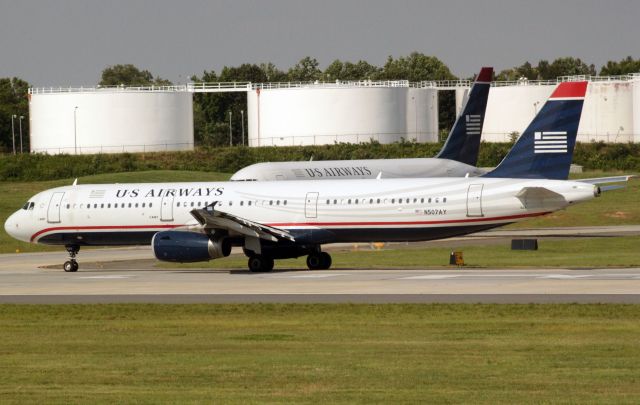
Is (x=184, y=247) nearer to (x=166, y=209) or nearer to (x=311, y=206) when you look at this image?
(x=166, y=209)

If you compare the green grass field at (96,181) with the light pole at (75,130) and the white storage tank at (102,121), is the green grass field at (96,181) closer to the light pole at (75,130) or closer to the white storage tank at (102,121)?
the light pole at (75,130)

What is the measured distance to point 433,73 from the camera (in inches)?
7338

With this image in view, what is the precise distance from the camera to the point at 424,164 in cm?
6172

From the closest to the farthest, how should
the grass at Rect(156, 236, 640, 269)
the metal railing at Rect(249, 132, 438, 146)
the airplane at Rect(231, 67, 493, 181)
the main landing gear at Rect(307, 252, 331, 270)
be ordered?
the main landing gear at Rect(307, 252, 331, 270)
the grass at Rect(156, 236, 640, 269)
the airplane at Rect(231, 67, 493, 181)
the metal railing at Rect(249, 132, 438, 146)

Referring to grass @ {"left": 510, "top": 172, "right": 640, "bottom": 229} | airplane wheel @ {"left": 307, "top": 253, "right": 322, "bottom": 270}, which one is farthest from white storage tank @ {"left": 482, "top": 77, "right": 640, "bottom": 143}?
airplane wheel @ {"left": 307, "top": 253, "right": 322, "bottom": 270}

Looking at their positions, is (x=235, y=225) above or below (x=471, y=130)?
below

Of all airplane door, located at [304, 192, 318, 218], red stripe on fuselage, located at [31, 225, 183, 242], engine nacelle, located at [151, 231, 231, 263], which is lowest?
engine nacelle, located at [151, 231, 231, 263]

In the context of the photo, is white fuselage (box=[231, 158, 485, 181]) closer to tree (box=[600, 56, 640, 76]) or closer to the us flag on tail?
the us flag on tail

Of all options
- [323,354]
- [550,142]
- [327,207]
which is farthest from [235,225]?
[323,354]

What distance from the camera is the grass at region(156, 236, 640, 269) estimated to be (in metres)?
40.9

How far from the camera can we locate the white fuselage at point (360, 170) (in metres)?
61.2

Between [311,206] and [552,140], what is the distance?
803 cm

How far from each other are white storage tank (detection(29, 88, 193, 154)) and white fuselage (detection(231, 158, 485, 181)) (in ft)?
181

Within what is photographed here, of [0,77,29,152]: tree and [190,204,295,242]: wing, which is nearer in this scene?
[190,204,295,242]: wing
